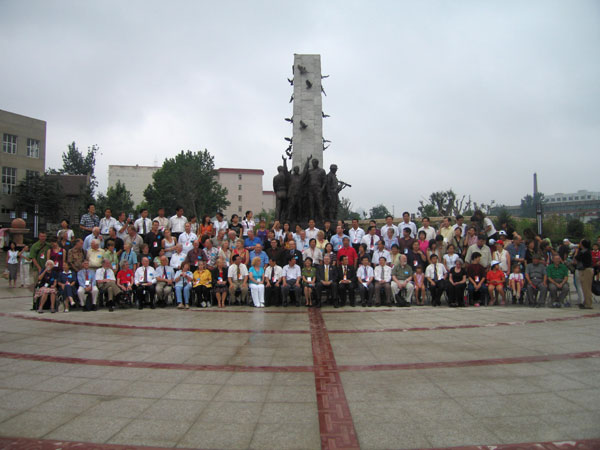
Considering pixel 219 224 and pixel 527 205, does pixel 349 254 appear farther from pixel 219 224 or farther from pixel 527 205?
pixel 527 205

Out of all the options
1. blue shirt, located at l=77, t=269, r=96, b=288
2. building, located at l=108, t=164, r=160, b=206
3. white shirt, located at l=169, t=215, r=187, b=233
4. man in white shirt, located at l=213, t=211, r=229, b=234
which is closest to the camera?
blue shirt, located at l=77, t=269, r=96, b=288

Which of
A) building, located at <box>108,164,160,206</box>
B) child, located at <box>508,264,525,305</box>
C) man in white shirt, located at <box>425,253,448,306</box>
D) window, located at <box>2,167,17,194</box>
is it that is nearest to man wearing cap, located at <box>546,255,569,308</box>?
child, located at <box>508,264,525,305</box>

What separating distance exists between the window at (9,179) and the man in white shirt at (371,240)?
37.7 metres

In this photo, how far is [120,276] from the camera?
9.29 meters

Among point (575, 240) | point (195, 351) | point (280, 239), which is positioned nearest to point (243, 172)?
point (575, 240)

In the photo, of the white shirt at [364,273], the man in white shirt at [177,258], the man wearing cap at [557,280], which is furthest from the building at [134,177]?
the man wearing cap at [557,280]

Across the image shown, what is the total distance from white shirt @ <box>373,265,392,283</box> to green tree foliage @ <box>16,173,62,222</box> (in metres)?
34.7

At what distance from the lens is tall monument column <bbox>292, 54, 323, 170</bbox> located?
56.0 ft

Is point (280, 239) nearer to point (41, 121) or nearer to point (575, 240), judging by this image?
point (575, 240)

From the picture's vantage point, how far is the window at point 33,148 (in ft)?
125

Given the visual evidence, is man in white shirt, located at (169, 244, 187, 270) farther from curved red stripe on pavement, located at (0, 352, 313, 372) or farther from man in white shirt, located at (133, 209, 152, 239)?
curved red stripe on pavement, located at (0, 352, 313, 372)

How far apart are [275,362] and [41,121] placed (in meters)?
43.7

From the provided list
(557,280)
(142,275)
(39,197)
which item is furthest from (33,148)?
(557,280)

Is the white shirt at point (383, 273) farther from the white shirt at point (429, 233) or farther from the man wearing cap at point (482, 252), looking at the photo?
the man wearing cap at point (482, 252)
